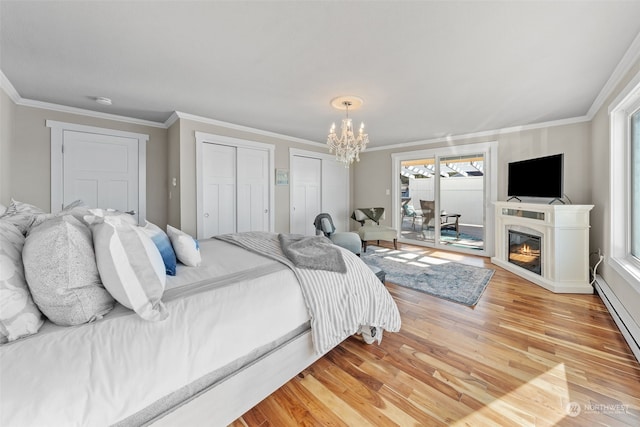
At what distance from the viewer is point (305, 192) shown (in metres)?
5.29

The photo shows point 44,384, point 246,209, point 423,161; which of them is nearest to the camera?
point 44,384

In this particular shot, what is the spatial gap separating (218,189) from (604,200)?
Result: 4855mm

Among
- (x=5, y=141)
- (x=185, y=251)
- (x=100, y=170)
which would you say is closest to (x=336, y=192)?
(x=100, y=170)

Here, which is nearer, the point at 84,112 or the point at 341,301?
the point at 341,301

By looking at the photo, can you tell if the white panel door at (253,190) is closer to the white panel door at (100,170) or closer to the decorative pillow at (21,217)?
the white panel door at (100,170)

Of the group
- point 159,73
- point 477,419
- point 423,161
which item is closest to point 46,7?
point 159,73

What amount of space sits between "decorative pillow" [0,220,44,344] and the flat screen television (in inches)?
187

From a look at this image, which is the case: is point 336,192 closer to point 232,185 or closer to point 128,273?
point 232,185

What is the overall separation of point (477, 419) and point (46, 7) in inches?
132

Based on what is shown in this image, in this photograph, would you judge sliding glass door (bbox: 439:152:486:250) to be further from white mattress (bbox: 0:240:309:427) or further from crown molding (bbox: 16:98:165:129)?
crown molding (bbox: 16:98:165:129)

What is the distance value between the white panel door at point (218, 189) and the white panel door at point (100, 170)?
988 mm

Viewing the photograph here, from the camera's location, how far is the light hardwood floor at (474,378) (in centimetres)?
133

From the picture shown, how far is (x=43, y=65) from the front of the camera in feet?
7.04

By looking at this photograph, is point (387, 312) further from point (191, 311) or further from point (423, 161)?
point (423, 161)
